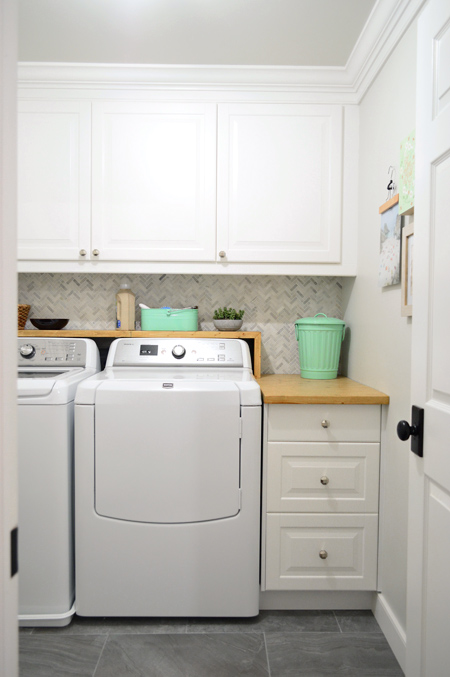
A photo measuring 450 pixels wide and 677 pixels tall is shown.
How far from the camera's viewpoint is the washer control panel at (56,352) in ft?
7.40

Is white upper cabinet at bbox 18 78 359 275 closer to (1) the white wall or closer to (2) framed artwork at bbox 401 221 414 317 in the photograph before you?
(1) the white wall

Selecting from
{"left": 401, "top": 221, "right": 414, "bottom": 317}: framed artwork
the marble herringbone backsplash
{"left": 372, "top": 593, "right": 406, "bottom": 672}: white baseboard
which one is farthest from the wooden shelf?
{"left": 372, "top": 593, "right": 406, "bottom": 672}: white baseboard

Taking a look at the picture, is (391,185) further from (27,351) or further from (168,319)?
(27,351)

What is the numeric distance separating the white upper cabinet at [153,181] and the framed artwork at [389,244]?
2.59 feet

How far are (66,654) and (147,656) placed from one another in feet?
0.94

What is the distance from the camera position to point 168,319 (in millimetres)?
2375

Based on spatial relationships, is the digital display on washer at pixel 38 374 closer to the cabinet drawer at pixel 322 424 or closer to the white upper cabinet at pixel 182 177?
the white upper cabinet at pixel 182 177

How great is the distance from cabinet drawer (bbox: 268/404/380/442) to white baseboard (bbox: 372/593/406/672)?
0.62 m

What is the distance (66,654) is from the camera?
5.55 feet

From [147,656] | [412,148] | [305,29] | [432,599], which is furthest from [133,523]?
[305,29]

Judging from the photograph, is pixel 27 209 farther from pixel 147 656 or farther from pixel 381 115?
pixel 147 656

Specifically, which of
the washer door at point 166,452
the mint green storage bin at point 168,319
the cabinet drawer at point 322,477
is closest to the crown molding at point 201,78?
the mint green storage bin at point 168,319

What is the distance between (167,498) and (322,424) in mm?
655

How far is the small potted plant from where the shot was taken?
240 centimetres
